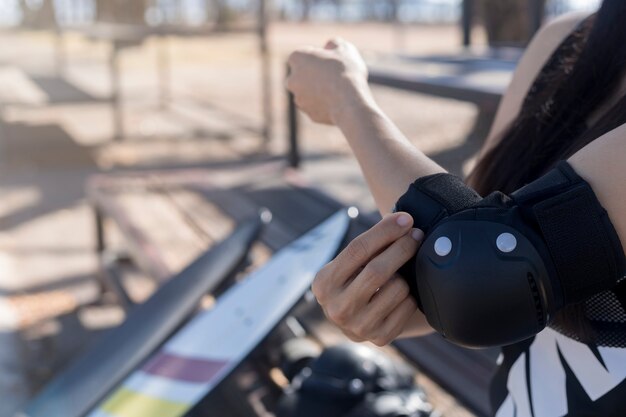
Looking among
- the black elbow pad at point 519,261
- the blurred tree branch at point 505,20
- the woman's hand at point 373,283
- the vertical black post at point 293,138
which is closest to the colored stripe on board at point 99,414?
the woman's hand at point 373,283

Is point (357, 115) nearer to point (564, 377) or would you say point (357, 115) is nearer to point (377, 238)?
point (377, 238)

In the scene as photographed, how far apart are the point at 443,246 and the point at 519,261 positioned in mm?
86

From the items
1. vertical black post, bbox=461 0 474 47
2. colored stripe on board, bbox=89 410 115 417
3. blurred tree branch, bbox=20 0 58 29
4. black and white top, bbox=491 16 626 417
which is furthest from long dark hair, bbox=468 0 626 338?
blurred tree branch, bbox=20 0 58 29

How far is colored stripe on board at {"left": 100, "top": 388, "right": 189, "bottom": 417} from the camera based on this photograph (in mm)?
2193

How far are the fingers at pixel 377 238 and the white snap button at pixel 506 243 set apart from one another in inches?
4.2

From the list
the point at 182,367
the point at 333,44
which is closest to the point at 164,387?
the point at 182,367

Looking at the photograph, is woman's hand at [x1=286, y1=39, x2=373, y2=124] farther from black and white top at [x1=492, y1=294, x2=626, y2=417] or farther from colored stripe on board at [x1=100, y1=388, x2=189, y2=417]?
colored stripe on board at [x1=100, y1=388, x2=189, y2=417]

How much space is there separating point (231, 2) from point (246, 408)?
2314 centimetres

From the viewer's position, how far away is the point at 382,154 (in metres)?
1.30

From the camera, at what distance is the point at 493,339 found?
41.4 inches

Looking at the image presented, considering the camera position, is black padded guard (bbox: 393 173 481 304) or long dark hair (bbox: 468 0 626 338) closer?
black padded guard (bbox: 393 173 481 304)

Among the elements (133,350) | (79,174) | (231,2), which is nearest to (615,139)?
(133,350)

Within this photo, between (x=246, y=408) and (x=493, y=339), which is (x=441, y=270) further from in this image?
(x=246, y=408)

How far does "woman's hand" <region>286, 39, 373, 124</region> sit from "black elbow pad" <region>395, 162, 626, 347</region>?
43cm
